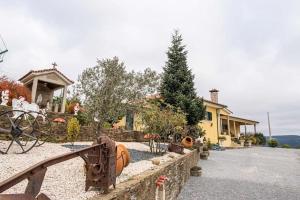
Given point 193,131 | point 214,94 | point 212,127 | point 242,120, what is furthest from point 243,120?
point 193,131

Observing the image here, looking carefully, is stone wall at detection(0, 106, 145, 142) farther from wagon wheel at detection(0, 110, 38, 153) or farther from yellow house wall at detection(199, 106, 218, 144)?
yellow house wall at detection(199, 106, 218, 144)

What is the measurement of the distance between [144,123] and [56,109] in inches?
402

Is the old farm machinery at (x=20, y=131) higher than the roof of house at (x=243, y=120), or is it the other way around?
the roof of house at (x=243, y=120)

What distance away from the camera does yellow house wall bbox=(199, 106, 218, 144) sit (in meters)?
29.9

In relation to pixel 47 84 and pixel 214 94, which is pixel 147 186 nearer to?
pixel 47 84

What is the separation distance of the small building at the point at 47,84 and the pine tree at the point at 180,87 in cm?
764

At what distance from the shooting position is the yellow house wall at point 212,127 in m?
29.9

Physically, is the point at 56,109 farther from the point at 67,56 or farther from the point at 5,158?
the point at 5,158

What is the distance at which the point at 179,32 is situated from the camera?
2222 cm

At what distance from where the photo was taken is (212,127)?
102 feet

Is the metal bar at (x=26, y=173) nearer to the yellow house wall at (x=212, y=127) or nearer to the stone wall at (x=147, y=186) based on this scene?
the stone wall at (x=147, y=186)

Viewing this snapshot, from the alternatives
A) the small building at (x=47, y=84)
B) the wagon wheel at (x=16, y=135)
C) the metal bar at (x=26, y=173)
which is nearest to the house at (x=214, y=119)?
the small building at (x=47, y=84)

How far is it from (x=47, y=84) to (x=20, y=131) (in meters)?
13.8

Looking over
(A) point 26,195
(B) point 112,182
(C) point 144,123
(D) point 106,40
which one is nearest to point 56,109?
(D) point 106,40
